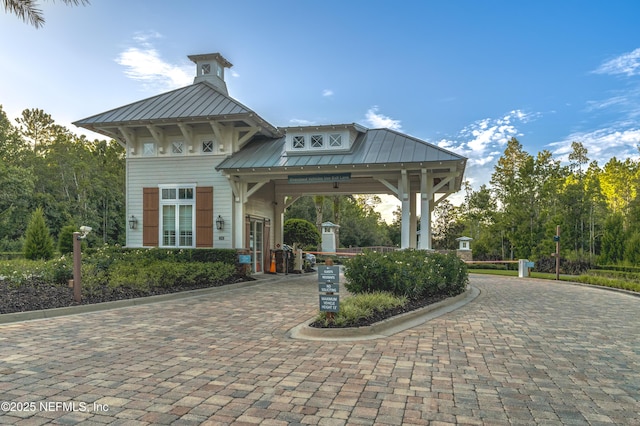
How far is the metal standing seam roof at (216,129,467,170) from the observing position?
47.0ft

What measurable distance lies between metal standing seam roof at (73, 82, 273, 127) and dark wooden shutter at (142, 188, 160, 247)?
2.64m

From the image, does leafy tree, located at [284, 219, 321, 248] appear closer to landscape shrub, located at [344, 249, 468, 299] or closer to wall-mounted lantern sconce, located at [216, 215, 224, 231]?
wall-mounted lantern sconce, located at [216, 215, 224, 231]

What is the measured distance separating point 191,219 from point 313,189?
5.49 meters

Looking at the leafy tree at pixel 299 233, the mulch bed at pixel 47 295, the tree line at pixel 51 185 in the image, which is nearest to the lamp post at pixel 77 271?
the mulch bed at pixel 47 295

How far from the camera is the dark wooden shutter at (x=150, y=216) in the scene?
1644cm

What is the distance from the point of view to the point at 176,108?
53.8 ft

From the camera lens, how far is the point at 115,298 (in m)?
10.1

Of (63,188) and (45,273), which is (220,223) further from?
(63,188)

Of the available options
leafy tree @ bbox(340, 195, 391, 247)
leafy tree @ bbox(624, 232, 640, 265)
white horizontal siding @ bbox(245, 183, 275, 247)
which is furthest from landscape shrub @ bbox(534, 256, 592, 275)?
leafy tree @ bbox(340, 195, 391, 247)

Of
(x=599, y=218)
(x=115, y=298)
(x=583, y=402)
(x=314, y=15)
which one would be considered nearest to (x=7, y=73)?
(x=115, y=298)

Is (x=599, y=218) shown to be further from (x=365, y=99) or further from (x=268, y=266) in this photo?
(x=268, y=266)

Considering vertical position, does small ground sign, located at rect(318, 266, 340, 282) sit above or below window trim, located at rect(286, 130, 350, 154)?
below

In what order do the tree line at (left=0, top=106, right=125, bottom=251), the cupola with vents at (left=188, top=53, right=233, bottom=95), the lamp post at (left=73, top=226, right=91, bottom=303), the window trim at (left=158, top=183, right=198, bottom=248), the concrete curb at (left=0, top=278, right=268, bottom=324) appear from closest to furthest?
the concrete curb at (left=0, top=278, right=268, bottom=324)
the lamp post at (left=73, top=226, right=91, bottom=303)
the window trim at (left=158, top=183, right=198, bottom=248)
the cupola with vents at (left=188, top=53, right=233, bottom=95)
the tree line at (left=0, top=106, right=125, bottom=251)

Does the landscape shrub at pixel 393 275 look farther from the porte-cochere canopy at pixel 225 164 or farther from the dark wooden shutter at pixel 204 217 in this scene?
the dark wooden shutter at pixel 204 217
